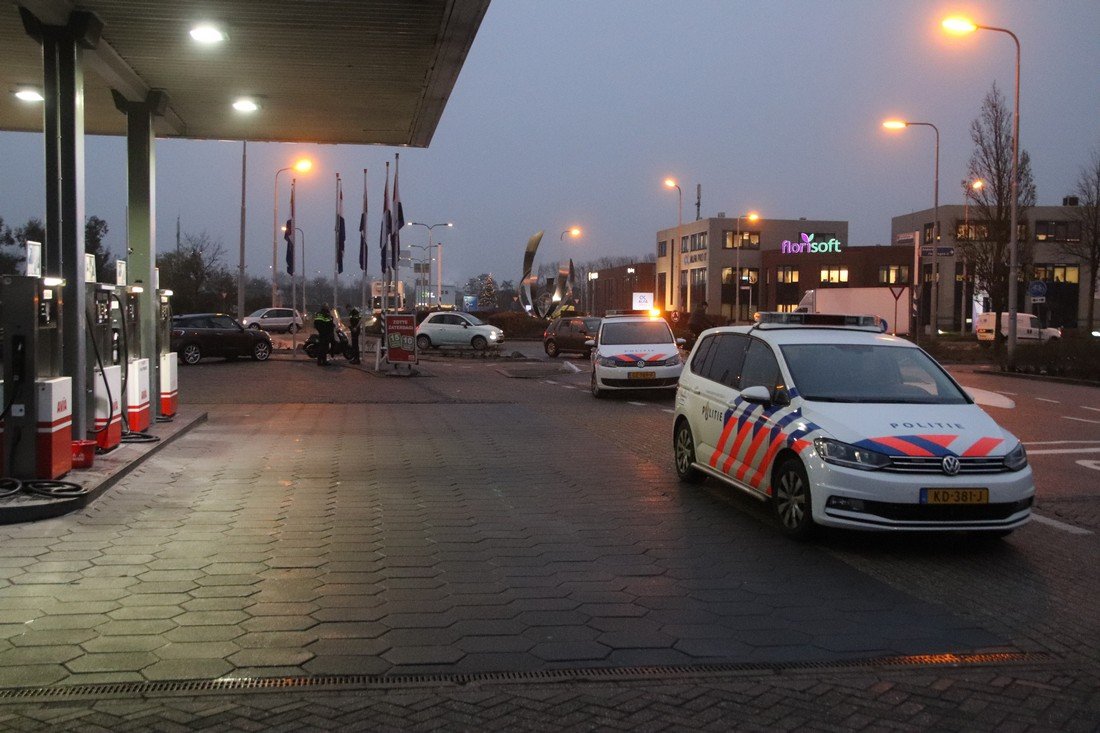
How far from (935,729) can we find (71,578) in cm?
526

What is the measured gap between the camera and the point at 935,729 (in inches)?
168

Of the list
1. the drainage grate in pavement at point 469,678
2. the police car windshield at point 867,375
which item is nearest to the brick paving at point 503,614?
the drainage grate in pavement at point 469,678

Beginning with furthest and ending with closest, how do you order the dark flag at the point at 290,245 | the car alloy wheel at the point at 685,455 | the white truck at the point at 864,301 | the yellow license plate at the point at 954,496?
the white truck at the point at 864,301 < the dark flag at the point at 290,245 < the car alloy wheel at the point at 685,455 < the yellow license plate at the point at 954,496

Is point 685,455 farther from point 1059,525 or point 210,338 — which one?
point 210,338

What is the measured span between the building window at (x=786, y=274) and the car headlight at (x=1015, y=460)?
291 feet

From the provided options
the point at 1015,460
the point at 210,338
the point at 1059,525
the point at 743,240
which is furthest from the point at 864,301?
the point at 743,240

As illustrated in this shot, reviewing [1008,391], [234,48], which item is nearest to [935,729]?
[234,48]

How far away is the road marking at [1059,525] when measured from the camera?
27.0ft

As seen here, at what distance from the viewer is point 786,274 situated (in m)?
94.2

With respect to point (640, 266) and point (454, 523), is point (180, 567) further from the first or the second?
point (640, 266)

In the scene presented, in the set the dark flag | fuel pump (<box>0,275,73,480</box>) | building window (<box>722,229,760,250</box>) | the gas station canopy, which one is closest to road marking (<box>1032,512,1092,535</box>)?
the gas station canopy

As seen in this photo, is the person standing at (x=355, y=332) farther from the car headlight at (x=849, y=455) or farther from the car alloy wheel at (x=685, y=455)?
the car headlight at (x=849, y=455)

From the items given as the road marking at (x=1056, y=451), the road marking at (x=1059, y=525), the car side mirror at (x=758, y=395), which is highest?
the car side mirror at (x=758, y=395)

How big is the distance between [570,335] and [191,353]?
43.6 ft
